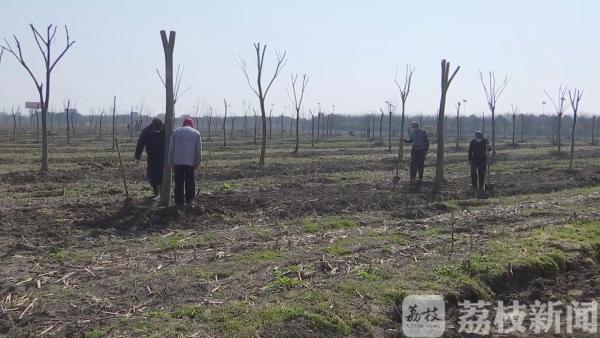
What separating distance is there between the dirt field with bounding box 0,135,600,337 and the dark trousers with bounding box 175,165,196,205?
1.39 ft

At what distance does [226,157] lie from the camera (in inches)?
1014

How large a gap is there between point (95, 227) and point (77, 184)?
20.0 ft

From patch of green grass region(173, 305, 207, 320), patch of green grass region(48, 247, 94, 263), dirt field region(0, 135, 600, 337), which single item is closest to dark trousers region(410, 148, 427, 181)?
dirt field region(0, 135, 600, 337)

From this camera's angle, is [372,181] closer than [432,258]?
No

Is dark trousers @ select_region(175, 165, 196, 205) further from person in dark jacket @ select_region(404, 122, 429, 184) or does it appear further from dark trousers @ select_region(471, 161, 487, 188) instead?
dark trousers @ select_region(471, 161, 487, 188)

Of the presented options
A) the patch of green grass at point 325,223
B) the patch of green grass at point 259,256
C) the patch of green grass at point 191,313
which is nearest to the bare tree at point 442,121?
the patch of green grass at point 325,223

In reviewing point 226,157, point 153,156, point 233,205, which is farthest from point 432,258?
point 226,157

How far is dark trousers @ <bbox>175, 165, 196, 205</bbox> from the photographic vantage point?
11.0m

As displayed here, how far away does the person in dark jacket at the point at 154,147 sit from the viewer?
40.0 ft

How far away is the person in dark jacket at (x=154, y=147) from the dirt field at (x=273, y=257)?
0.58m

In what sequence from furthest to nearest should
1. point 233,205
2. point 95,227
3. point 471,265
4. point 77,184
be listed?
point 77,184 < point 233,205 < point 95,227 < point 471,265

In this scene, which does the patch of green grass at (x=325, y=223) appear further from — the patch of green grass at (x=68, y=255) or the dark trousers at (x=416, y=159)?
the dark trousers at (x=416, y=159)

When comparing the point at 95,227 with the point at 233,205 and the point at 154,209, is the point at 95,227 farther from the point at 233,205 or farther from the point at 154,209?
the point at 233,205

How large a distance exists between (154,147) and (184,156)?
150 centimetres
